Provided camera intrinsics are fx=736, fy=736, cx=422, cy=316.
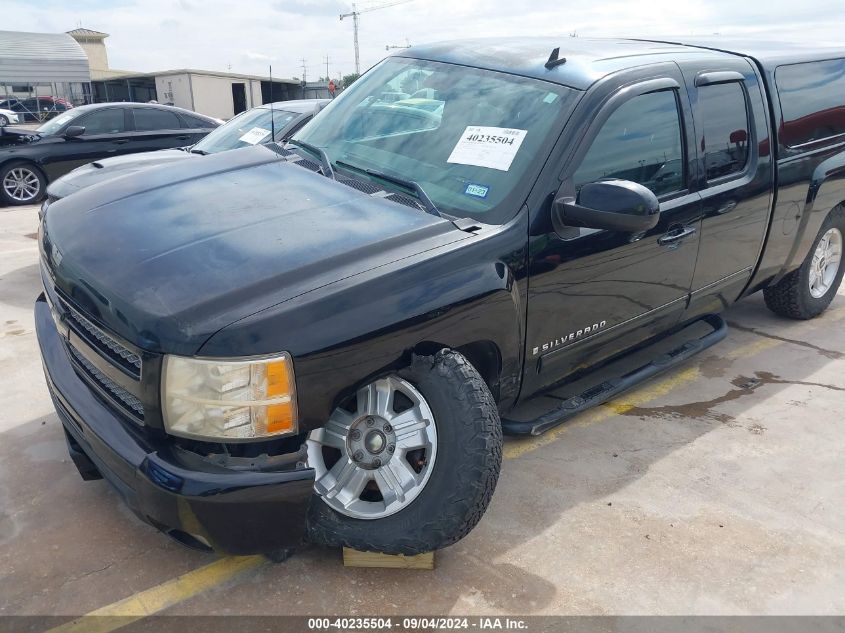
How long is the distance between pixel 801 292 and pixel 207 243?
14.3 feet

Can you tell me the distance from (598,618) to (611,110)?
6.78 ft

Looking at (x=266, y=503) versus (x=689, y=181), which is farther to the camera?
(x=689, y=181)

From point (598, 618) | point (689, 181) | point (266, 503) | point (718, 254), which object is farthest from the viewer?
point (718, 254)

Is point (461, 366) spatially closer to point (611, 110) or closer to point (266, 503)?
point (266, 503)

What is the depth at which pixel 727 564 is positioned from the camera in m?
2.83

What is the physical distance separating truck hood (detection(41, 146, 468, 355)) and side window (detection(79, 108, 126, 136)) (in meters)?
7.64

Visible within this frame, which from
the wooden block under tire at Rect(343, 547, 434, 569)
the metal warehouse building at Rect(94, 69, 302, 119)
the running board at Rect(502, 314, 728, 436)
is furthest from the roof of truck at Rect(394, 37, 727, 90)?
the metal warehouse building at Rect(94, 69, 302, 119)

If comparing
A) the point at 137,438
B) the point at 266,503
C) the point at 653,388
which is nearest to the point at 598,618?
the point at 266,503

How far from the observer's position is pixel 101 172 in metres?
5.58

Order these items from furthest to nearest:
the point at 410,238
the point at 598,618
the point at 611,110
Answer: the point at 611,110, the point at 410,238, the point at 598,618

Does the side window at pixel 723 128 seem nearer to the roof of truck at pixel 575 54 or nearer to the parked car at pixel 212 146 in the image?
the roof of truck at pixel 575 54

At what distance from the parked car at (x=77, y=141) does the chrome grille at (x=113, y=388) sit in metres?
8.16

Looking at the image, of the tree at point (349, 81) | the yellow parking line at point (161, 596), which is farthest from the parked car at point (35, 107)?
the yellow parking line at point (161, 596)

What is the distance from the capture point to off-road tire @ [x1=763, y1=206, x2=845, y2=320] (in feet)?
16.9
